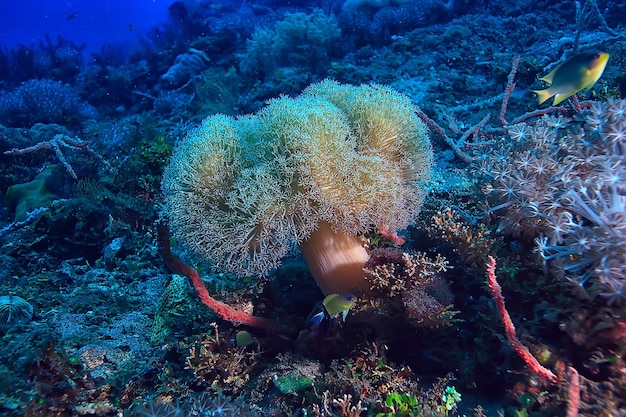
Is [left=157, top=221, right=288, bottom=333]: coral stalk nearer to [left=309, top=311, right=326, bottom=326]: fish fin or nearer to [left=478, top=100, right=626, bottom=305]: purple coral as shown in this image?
[left=309, top=311, right=326, bottom=326]: fish fin

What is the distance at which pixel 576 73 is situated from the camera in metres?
2.91

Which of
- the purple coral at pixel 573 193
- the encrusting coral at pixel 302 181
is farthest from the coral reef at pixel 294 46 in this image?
the purple coral at pixel 573 193

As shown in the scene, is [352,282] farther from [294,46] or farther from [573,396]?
[294,46]

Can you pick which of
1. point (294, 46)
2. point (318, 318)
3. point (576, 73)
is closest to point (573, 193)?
point (576, 73)

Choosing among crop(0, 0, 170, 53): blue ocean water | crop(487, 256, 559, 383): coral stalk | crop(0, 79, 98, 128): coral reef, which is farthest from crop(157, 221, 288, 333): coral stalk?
crop(0, 0, 170, 53): blue ocean water

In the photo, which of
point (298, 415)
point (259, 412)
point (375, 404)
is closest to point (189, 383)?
point (259, 412)

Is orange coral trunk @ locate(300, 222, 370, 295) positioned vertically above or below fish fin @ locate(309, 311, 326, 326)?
Answer: above

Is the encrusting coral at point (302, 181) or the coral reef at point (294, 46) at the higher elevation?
the coral reef at point (294, 46)

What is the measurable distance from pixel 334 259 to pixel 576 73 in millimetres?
2483

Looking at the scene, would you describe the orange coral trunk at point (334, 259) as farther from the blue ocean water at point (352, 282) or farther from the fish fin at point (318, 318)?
the fish fin at point (318, 318)

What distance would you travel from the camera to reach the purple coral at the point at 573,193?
206 centimetres

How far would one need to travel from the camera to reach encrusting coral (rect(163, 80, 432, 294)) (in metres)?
2.76

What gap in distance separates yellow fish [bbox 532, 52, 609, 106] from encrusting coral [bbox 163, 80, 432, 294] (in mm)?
1141

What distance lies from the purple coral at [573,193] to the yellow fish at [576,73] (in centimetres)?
30
